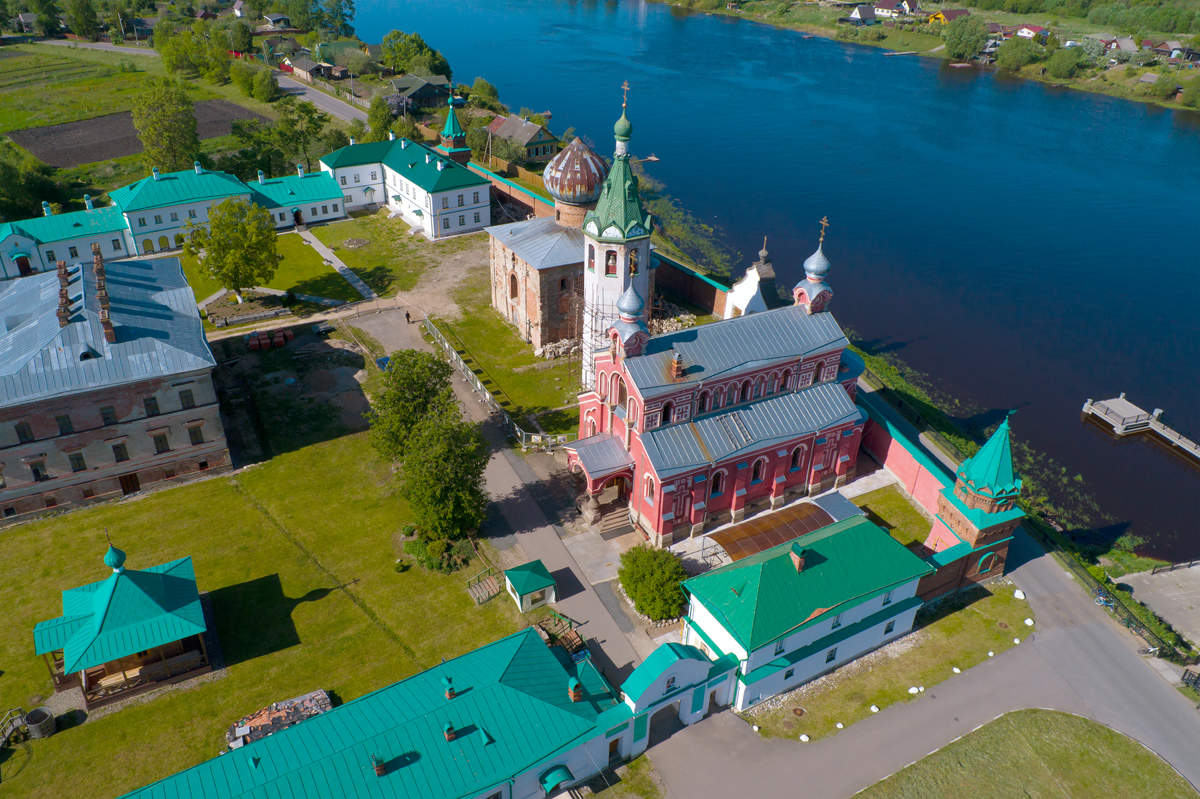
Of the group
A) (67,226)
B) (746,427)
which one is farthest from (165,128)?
(746,427)

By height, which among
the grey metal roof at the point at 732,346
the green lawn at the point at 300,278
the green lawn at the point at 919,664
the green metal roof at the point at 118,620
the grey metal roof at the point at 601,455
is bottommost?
the green lawn at the point at 919,664

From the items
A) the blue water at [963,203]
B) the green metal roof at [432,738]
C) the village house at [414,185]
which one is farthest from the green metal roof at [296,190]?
the green metal roof at [432,738]

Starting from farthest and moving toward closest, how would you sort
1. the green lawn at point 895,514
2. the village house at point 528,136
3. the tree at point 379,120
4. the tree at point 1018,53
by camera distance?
the tree at point 1018,53
the tree at point 379,120
the village house at point 528,136
the green lawn at point 895,514

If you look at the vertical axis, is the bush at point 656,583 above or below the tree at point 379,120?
below

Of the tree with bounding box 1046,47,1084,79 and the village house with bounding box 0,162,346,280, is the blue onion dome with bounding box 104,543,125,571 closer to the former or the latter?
the village house with bounding box 0,162,346,280

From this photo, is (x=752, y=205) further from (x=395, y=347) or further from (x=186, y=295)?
(x=186, y=295)

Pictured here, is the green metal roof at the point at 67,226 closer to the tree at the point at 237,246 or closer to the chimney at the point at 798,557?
the tree at the point at 237,246
